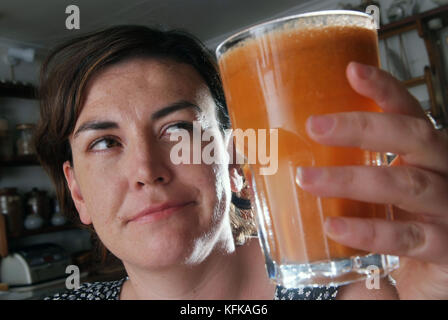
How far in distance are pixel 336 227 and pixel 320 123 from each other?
0.39 feet

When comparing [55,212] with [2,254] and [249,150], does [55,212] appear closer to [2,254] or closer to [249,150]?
[2,254]

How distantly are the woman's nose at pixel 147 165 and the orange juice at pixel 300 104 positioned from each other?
312mm

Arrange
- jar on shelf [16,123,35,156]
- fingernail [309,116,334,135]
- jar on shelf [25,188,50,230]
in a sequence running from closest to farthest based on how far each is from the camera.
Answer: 1. fingernail [309,116,334,135]
2. jar on shelf [25,188,50,230]
3. jar on shelf [16,123,35,156]

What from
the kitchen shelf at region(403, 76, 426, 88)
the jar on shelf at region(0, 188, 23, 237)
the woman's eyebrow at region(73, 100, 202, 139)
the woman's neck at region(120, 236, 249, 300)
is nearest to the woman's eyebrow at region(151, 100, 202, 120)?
the woman's eyebrow at region(73, 100, 202, 139)

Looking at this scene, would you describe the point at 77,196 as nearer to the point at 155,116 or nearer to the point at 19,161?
the point at 155,116

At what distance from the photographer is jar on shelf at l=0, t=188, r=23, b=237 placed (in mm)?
3650

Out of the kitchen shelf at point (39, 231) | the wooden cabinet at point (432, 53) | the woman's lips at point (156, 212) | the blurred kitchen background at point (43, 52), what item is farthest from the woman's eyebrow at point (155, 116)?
the kitchen shelf at point (39, 231)

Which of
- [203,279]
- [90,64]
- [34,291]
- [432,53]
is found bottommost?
[34,291]

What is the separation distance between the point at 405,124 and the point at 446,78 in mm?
3376

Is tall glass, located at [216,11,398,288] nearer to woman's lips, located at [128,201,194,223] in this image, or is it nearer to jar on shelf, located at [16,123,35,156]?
woman's lips, located at [128,201,194,223]

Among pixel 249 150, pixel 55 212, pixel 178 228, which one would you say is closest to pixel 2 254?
pixel 55 212

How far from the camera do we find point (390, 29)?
343 centimetres

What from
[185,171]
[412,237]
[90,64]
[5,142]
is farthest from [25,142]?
[412,237]

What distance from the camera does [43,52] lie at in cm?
445
